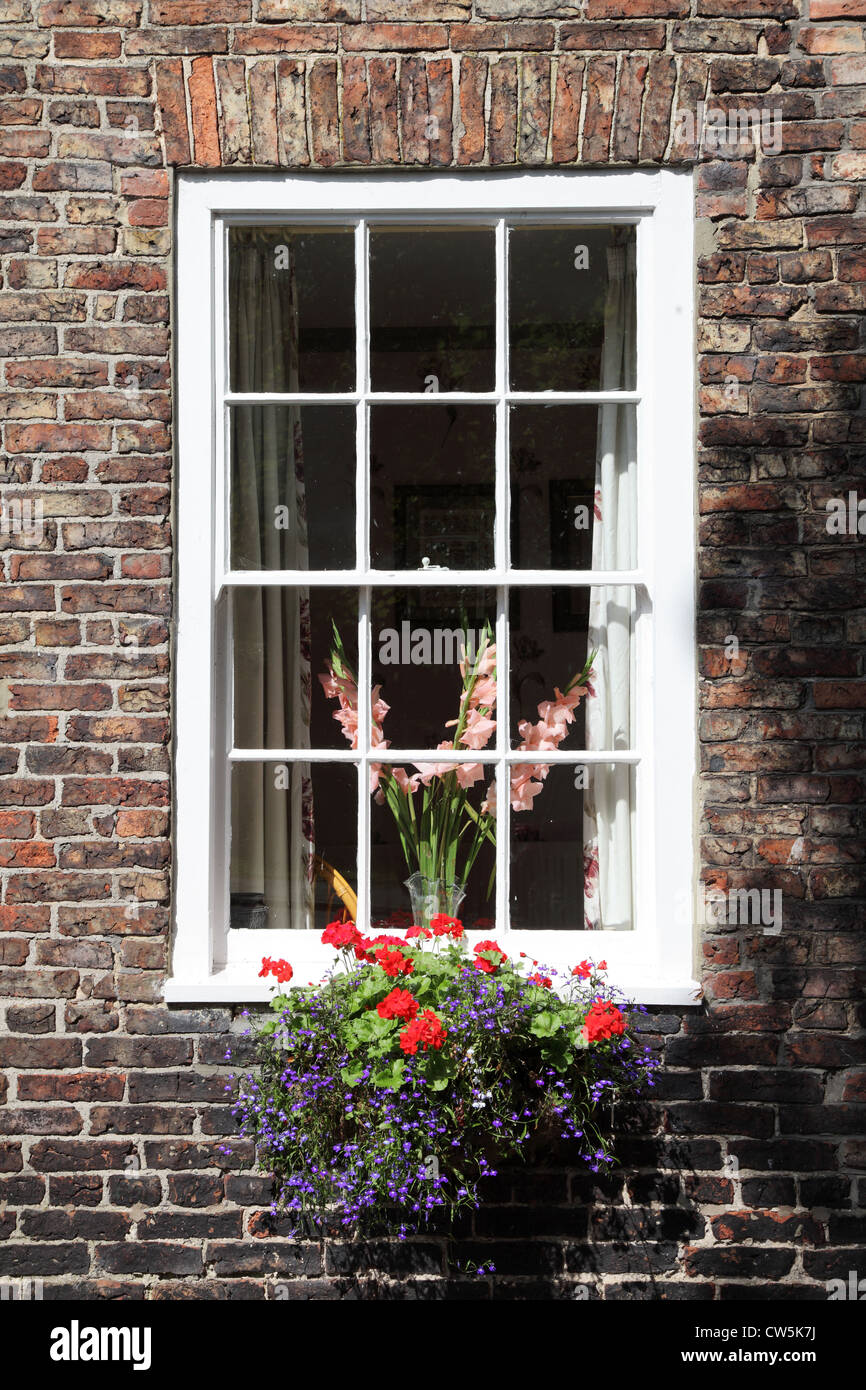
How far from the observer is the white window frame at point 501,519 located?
2.92 m

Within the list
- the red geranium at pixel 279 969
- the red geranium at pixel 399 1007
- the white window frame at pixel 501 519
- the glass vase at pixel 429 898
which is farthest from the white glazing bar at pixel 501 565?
the red geranium at pixel 279 969

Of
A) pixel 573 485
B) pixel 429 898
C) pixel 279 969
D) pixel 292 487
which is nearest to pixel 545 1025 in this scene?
pixel 429 898

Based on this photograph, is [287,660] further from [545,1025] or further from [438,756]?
[545,1025]

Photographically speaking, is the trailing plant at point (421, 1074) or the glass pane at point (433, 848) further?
the glass pane at point (433, 848)

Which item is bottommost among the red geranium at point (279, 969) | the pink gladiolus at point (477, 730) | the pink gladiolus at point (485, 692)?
the red geranium at point (279, 969)

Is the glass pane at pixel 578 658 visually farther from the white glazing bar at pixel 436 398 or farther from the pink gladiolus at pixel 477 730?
the white glazing bar at pixel 436 398

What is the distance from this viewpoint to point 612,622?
3.04 metres

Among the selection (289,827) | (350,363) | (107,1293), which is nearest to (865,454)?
(350,363)

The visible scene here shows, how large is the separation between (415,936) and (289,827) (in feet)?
1.59

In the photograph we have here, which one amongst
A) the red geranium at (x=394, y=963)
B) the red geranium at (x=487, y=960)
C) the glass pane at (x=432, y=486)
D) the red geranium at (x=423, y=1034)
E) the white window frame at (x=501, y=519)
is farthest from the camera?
the glass pane at (x=432, y=486)

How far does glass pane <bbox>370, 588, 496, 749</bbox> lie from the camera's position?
3.04m

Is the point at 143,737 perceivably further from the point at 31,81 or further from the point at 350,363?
the point at 31,81

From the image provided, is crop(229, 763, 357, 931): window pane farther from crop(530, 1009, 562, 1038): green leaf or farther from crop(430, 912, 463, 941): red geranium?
crop(530, 1009, 562, 1038): green leaf

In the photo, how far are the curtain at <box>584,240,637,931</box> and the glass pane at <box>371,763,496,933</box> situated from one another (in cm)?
30
